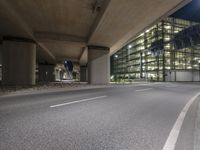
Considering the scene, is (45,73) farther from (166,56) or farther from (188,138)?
(188,138)

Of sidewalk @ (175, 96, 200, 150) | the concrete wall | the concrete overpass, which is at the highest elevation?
the concrete overpass

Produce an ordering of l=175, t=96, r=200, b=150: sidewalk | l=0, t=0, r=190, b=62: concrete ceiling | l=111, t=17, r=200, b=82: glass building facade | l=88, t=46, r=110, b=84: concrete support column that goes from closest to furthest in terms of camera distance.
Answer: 1. l=175, t=96, r=200, b=150: sidewalk
2. l=0, t=0, r=190, b=62: concrete ceiling
3. l=88, t=46, r=110, b=84: concrete support column
4. l=111, t=17, r=200, b=82: glass building facade

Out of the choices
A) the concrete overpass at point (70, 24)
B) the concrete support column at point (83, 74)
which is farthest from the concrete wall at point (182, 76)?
the concrete overpass at point (70, 24)

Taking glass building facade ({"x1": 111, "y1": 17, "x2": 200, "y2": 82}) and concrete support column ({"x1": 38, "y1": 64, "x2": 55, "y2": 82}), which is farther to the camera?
glass building facade ({"x1": 111, "y1": 17, "x2": 200, "y2": 82})

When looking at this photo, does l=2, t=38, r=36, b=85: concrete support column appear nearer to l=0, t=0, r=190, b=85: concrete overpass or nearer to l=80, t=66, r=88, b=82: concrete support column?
l=0, t=0, r=190, b=85: concrete overpass

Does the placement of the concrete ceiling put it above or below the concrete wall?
above

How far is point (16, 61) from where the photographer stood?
23328 millimetres

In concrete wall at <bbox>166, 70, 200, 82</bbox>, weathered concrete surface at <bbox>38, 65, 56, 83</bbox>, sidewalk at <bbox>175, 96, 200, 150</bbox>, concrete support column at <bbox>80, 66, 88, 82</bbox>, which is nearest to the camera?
sidewalk at <bbox>175, 96, 200, 150</bbox>

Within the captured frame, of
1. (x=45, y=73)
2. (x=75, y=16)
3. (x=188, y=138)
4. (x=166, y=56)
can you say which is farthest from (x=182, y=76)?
(x=188, y=138)

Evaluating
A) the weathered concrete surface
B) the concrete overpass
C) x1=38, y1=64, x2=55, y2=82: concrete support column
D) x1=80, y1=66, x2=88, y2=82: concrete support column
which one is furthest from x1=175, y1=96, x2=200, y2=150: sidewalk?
x1=80, y1=66, x2=88, y2=82: concrete support column

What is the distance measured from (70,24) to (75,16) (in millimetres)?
2703

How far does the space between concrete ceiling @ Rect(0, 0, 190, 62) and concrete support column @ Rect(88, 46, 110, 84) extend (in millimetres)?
4263

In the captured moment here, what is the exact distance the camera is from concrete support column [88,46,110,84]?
91.2 ft

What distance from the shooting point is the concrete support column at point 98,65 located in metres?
27.8
